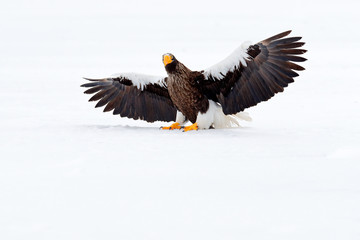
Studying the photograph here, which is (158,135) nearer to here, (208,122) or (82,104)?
(208,122)

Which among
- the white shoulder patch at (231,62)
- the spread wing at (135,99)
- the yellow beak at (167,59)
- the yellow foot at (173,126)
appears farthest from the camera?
the spread wing at (135,99)

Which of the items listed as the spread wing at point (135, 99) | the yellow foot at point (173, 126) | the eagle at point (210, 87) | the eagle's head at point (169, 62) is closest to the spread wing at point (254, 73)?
the eagle at point (210, 87)

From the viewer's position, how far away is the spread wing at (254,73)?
6.72 meters

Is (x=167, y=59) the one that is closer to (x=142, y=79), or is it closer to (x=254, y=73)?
(x=142, y=79)

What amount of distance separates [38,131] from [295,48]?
290 cm

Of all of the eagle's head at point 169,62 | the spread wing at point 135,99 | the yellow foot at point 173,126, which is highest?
the eagle's head at point 169,62

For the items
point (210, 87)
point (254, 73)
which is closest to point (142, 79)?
point (210, 87)

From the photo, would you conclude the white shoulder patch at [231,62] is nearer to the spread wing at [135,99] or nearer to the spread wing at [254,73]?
the spread wing at [254,73]

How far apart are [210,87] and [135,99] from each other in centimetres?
107

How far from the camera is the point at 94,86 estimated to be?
788 centimetres

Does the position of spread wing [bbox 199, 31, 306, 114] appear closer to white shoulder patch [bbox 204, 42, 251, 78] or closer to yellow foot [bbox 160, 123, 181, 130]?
white shoulder patch [bbox 204, 42, 251, 78]

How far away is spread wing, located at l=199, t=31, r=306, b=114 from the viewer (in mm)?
6723

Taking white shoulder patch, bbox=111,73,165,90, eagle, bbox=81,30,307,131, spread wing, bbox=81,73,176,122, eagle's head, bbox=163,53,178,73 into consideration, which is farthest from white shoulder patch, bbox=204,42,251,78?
spread wing, bbox=81,73,176,122

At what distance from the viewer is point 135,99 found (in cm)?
774
